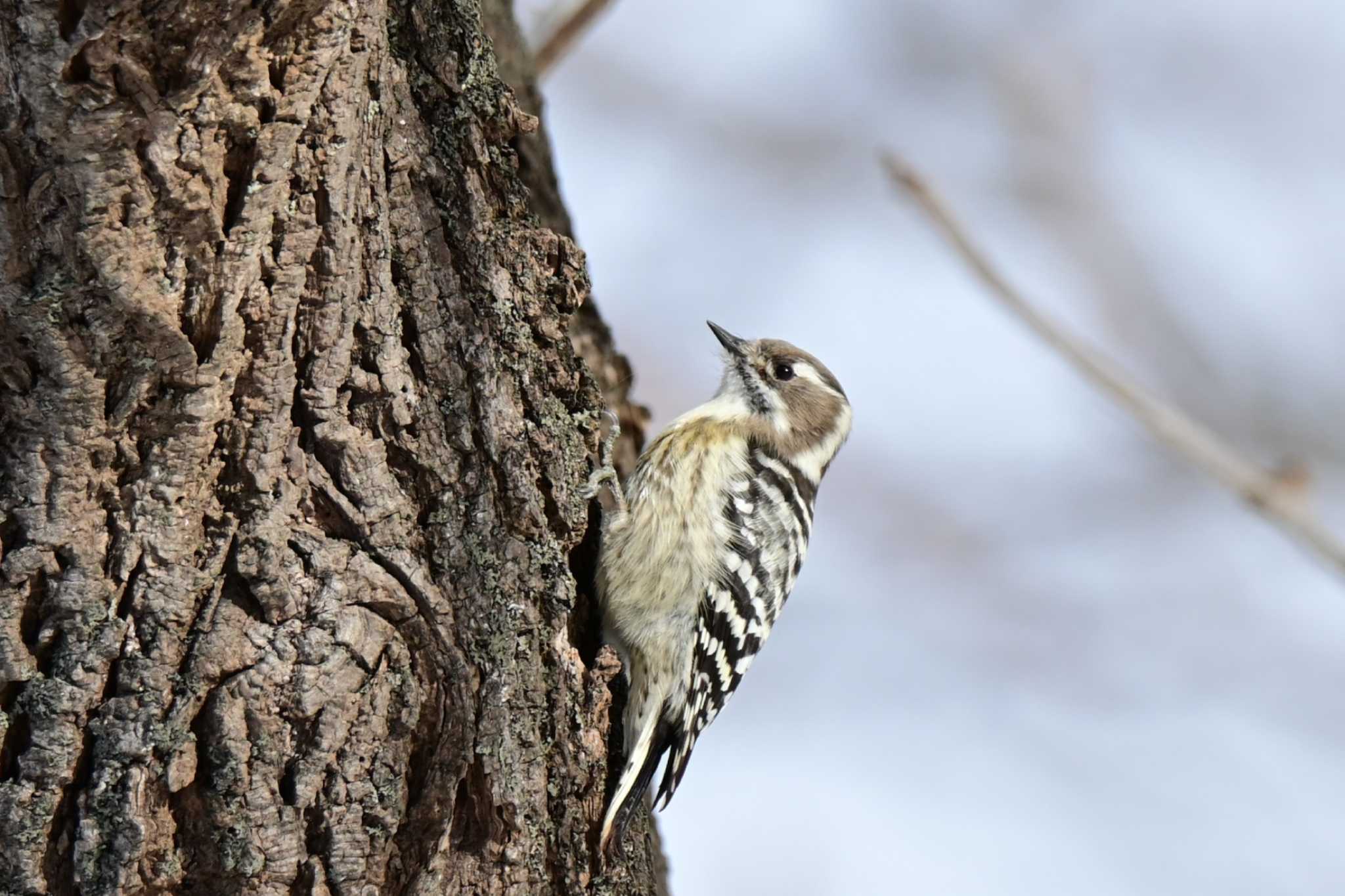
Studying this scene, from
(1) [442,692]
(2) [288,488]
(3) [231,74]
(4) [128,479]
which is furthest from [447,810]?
(3) [231,74]

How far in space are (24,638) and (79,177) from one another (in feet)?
2.51

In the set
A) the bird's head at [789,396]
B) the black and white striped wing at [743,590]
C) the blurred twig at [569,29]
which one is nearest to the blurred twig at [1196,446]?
the black and white striped wing at [743,590]

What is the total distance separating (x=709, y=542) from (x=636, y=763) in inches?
44.5

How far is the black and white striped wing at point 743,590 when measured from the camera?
12.3 feet

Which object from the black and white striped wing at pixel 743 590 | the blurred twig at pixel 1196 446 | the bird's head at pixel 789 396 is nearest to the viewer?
the blurred twig at pixel 1196 446

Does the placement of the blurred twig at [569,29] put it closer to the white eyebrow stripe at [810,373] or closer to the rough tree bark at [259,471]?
the white eyebrow stripe at [810,373]

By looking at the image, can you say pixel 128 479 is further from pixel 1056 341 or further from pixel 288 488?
pixel 1056 341

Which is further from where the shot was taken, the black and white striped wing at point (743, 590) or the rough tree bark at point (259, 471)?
the black and white striped wing at point (743, 590)

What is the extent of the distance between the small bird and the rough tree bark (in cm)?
53

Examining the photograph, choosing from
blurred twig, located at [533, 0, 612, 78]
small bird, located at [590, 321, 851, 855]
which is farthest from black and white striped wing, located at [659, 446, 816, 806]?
blurred twig, located at [533, 0, 612, 78]

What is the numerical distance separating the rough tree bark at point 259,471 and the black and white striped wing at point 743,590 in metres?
1.22

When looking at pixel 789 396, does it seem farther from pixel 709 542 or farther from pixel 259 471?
pixel 259 471

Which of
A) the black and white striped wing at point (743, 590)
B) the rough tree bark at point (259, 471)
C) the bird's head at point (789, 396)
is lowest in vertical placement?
the rough tree bark at point (259, 471)

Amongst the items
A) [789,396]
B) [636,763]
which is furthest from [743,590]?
[636,763]
